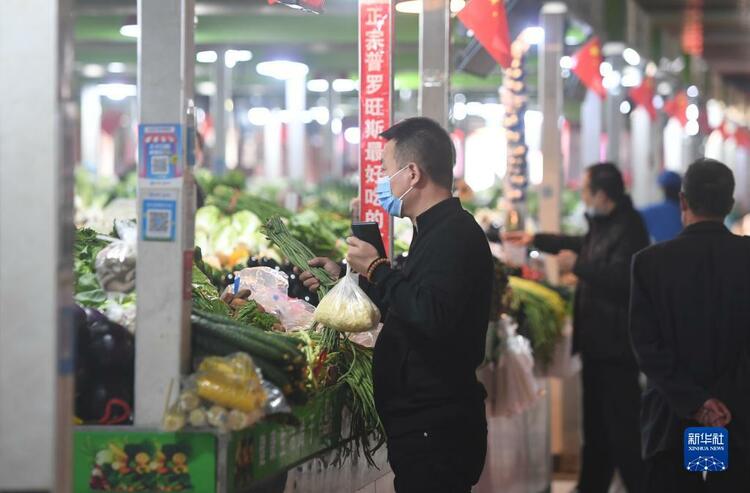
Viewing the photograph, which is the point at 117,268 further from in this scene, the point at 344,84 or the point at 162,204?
the point at 344,84

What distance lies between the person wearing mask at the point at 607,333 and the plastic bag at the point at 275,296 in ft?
9.08

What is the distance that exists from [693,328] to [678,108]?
1440 cm

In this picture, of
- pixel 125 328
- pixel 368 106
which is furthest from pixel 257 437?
pixel 368 106

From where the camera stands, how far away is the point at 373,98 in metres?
5.88

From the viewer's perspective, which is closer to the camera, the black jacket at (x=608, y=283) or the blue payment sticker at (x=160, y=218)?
the blue payment sticker at (x=160, y=218)

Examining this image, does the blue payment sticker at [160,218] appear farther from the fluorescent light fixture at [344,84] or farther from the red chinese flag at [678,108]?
the fluorescent light fixture at [344,84]

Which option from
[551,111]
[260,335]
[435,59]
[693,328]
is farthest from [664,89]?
[260,335]

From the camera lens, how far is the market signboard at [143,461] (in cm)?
363

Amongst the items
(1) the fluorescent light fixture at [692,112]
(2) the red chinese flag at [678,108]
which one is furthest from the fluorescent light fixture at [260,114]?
(2) the red chinese flag at [678,108]

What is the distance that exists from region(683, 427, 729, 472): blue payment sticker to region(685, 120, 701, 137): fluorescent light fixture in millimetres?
16479

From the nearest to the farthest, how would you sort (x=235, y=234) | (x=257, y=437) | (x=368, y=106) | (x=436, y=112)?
1. (x=257, y=437)
2. (x=368, y=106)
3. (x=436, y=112)
4. (x=235, y=234)

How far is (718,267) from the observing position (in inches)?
197

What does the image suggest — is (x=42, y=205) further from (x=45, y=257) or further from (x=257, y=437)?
(x=257, y=437)

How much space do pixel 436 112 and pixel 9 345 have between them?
151 inches
